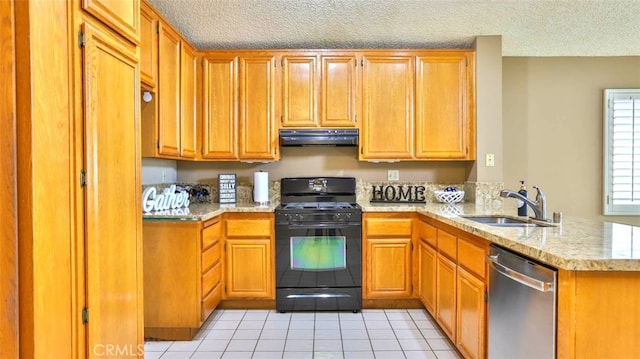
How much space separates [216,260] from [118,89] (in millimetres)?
1677

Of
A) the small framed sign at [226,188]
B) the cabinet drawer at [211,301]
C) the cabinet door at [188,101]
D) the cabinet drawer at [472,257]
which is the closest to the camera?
the cabinet drawer at [472,257]

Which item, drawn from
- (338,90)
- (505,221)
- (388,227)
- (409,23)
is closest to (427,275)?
(388,227)

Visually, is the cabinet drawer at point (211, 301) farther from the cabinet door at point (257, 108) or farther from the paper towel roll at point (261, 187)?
the cabinet door at point (257, 108)

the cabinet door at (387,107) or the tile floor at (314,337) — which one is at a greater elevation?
the cabinet door at (387,107)

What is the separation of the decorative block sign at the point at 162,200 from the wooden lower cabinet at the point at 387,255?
1.56 m

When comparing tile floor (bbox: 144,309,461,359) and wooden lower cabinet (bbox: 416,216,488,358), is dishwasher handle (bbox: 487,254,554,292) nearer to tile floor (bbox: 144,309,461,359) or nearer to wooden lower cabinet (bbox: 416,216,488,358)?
wooden lower cabinet (bbox: 416,216,488,358)

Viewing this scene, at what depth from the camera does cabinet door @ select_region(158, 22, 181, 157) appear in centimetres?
246

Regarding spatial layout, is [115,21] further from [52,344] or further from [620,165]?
[620,165]

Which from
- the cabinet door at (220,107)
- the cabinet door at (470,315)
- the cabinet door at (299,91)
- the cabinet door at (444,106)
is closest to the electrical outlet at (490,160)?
the cabinet door at (444,106)

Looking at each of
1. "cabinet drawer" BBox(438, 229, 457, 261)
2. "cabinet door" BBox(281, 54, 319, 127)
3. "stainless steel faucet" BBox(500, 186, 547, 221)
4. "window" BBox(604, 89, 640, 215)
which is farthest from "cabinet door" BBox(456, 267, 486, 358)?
"window" BBox(604, 89, 640, 215)

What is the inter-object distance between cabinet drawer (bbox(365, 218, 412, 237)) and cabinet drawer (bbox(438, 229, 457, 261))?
1.68 ft

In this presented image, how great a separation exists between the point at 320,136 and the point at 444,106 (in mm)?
1165

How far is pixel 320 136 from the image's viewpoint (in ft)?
10.2

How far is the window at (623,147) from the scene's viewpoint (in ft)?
11.2
